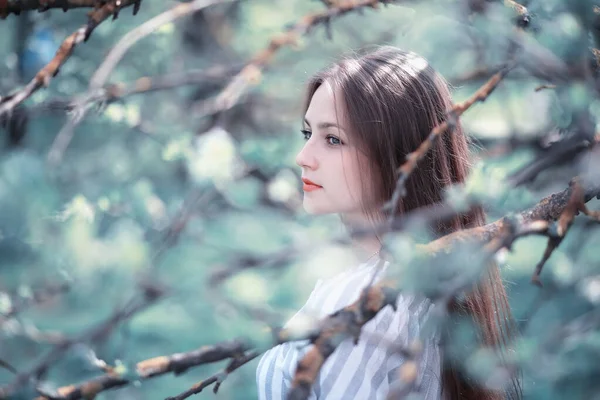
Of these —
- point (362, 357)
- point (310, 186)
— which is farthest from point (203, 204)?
point (362, 357)

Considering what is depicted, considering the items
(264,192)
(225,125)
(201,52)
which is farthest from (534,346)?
(201,52)

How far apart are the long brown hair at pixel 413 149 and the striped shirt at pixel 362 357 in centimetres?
4

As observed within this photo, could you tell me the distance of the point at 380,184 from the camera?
2.58 ft

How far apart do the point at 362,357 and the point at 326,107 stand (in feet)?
0.99

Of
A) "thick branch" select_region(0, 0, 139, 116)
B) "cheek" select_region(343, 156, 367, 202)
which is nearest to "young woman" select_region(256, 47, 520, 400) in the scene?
"cheek" select_region(343, 156, 367, 202)

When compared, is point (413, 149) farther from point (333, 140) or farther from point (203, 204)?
point (203, 204)

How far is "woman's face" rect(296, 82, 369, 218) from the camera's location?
2.57ft

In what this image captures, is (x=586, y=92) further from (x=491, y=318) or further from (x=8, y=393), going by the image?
(x=8, y=393)

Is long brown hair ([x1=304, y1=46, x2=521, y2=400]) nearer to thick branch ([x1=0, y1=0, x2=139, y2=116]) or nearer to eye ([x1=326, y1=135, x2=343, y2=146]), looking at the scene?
eye ([x1=326, y1=135, x2=343, y2=146])

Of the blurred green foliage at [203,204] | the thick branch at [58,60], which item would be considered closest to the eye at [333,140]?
the blurred green foliage at [203,204]

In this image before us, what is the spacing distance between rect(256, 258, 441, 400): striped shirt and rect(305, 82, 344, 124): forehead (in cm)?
18

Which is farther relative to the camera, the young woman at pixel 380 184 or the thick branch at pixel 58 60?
the young woman at pixel 380 184

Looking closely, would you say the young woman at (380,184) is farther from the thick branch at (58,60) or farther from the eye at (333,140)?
the thick branch at (58,60)

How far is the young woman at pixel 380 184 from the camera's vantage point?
29.9 inches
